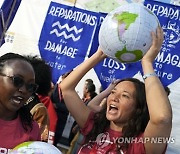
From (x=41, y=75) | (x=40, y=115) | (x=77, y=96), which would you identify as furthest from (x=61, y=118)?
(x=77, y=96)

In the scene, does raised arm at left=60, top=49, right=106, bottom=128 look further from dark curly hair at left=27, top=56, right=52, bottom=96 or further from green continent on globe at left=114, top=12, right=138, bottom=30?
dark curly hair at left=27, top=56, right=52, bottom=96

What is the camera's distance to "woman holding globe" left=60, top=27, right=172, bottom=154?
75.8 inches

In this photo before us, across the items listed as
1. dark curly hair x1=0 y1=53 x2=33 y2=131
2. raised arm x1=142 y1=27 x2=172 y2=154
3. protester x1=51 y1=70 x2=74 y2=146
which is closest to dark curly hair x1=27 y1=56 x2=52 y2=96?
dark curly hair x1=0 y1=53 x2=33 y2=131

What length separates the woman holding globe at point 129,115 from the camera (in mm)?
1925

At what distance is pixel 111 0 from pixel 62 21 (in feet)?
2.46

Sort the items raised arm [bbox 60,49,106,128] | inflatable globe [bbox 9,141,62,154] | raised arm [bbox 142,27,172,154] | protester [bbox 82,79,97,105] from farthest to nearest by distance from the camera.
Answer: protester [bbox 82,79,97,105] < raised arm [bbox 60,49,106,128] < raised arm [bbox 142,27,172,154] < inflatable globe [bbox 9,141,62,154]

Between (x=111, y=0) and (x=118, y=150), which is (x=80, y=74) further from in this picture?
(x=111, y=0)

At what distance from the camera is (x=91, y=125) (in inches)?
93.2

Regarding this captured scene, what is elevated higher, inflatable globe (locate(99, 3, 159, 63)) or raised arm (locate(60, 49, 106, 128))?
inflatable globe (locate(99, 3, 159, 63))

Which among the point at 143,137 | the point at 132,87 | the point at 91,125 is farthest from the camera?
the point at 91,125

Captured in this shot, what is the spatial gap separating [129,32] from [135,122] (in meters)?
0.46

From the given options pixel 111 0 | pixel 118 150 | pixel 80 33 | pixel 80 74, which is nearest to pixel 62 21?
pixel 80 33

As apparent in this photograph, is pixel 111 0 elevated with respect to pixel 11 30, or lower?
elevated

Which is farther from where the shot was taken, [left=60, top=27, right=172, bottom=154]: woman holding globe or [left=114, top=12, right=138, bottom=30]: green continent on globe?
[left=114, top=12, right=138, bottom=30]: green continent on globe
